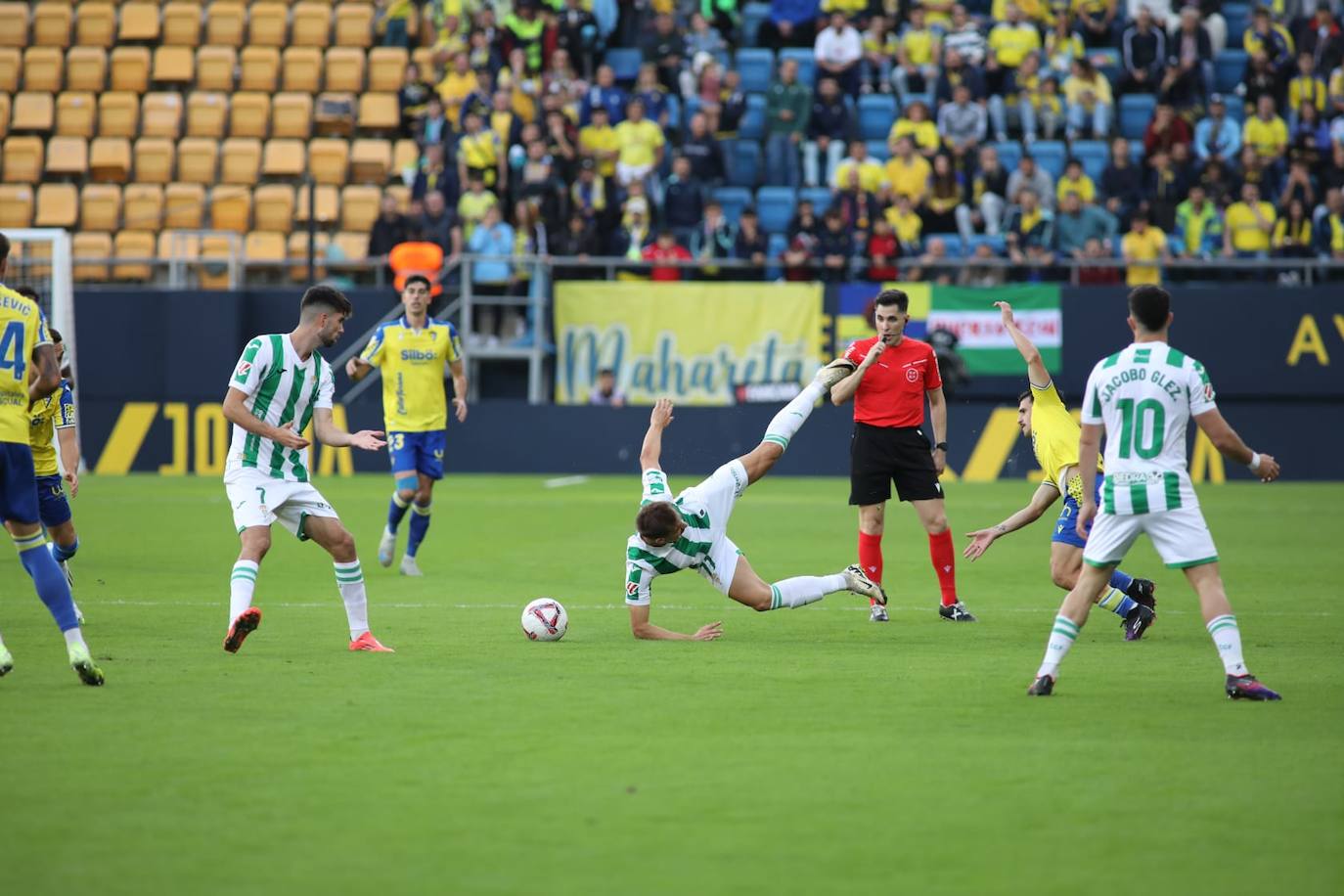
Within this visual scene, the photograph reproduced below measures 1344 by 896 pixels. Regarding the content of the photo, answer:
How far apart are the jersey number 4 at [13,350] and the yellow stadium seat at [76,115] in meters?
24.3

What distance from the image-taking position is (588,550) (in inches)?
623

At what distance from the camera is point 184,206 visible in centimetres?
2892

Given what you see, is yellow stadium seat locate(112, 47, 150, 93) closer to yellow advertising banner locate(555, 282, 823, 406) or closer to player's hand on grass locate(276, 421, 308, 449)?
yellow advertising banner locate(555, 282, 823, 406)

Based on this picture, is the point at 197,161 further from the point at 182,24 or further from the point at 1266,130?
the point at 1266,130

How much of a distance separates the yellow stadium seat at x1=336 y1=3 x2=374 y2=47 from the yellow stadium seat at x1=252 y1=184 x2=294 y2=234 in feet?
14.5

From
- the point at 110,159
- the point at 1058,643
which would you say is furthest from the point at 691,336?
the point at 1058,643

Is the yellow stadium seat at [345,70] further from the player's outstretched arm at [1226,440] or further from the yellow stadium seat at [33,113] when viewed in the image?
the player's outstretched arm at [1226,440]

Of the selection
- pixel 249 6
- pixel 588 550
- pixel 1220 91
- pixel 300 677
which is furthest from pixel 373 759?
pixel 249 6

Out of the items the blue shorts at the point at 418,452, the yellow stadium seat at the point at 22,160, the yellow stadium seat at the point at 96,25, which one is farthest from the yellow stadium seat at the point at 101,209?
the blue shorts at the point at 418,452

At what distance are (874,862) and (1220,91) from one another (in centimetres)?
2646

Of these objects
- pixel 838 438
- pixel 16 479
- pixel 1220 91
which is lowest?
pixel 838 438

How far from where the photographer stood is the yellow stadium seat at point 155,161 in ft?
98.6

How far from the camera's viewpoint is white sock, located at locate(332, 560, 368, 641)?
31.0ft

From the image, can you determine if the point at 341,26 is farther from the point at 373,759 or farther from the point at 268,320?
the point at 373,759
